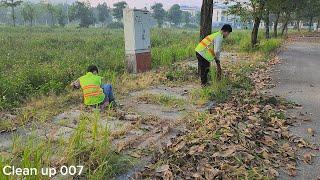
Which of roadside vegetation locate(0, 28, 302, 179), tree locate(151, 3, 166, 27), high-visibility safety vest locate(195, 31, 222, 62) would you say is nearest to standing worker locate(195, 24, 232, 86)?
high-visibility safety vest locate(195, 31, 222, 62)

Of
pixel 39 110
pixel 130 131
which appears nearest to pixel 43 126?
pixel 39 110

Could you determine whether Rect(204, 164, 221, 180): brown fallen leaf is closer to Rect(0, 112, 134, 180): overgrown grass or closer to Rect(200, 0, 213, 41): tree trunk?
Rect(0, 112, 134, 180): overgrown grass

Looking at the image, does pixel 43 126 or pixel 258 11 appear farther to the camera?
pixel 258 11

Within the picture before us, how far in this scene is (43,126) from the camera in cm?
552

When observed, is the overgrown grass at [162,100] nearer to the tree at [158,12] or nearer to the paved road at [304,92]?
the paved road at [304,92]

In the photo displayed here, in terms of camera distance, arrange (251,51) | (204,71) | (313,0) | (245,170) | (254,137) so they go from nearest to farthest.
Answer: (245,170), (254,137), (204,71), (251,51), (313,0)

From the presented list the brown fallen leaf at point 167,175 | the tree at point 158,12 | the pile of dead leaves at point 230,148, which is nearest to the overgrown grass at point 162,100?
the pile of dead leaves at point 230,148

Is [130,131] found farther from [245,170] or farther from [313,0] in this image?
[313,0]

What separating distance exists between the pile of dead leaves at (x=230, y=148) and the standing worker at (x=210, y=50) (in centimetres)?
189

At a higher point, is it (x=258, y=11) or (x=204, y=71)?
(x=258, y=11)

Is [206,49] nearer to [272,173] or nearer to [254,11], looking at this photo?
[272,173]

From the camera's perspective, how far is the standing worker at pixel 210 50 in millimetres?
7984

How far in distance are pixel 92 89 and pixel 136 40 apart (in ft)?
14.5

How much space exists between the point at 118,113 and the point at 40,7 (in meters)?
99.1
